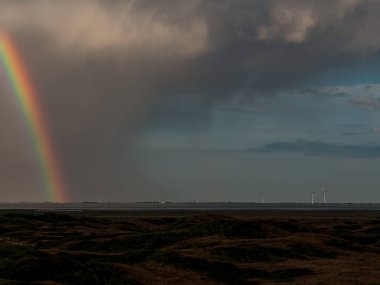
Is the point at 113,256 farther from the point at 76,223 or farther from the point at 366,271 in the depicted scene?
the point at 76,223

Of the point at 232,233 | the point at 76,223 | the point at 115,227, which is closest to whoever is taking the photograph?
the point at 232,233

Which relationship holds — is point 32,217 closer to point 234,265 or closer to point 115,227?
point 115,227

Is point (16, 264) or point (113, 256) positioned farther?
point (113, 256)

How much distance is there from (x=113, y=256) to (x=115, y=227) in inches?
1931

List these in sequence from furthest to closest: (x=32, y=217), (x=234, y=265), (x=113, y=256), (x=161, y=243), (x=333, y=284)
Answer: (x=32, y=217) < (x=161, y=243) < (x=113, y=256) < (x=234, y=265) < (x=333, y=284)

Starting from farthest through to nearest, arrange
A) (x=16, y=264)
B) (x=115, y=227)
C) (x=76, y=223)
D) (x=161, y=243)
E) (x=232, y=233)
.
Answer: (x=76, y=223) < (x=115, y=227) < (x=232, y=233) < (x=161, y=243) < (x=16, y=264)

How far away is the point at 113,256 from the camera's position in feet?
206

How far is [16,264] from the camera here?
49281 mm

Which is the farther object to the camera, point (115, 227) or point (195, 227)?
point (115, 227)

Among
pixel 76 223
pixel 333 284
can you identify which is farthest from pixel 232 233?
pixel 76 223

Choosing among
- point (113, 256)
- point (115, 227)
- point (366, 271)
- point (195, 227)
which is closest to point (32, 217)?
point (115, 227)

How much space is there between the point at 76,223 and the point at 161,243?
182 feet

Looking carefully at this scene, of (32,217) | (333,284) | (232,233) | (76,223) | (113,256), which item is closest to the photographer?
(333,284)

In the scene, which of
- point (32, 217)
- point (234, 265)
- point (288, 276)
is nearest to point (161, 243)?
point (234, 265)
